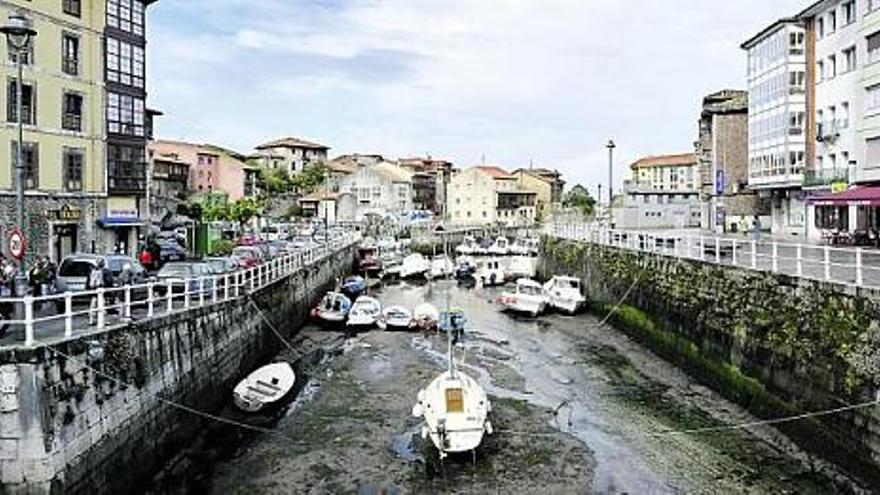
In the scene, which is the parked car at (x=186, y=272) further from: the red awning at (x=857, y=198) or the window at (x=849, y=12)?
the window at (x=849, y=12)

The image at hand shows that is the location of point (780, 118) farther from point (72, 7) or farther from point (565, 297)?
point (72, 7)

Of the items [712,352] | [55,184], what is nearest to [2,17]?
[55,184]

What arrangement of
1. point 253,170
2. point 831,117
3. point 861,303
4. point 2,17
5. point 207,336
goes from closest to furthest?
point 861,303 → point 207,336 → point 2,17 → point 831,117 → point 253,170

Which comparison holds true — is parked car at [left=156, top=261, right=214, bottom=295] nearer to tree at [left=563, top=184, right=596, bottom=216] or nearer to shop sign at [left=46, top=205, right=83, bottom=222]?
shop sign at [left=46, top=205, right=83, bottom=222]

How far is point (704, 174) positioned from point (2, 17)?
62.0 m

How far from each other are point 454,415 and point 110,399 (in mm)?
7847

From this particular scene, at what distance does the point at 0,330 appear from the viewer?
1627cm

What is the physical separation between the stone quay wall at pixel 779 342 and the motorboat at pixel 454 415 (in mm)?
7842

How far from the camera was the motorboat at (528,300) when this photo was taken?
149 ft

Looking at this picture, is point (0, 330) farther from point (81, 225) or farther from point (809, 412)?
point (81, 225)

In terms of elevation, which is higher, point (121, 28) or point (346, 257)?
point (121, 28)

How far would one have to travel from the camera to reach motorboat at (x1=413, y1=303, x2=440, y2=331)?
4025cm

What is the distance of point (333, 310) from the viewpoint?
41.2 meters

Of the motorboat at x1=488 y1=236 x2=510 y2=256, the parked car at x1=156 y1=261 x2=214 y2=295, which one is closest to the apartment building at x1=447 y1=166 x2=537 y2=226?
the motorboat at x1=488 y1=236 x2=510 y2=256
